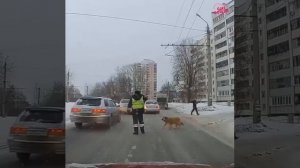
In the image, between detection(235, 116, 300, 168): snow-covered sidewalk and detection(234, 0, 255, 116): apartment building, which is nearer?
detection(234, 0, 255, 116): apartment building

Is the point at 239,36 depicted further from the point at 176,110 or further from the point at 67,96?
the point at 67,96

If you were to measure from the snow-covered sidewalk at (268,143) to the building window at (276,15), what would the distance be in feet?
8.10

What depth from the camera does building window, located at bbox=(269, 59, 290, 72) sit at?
11.6 meters

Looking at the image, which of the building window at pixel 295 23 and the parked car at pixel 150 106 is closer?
the parked car at pixel 150 106

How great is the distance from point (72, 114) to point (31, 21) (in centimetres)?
198

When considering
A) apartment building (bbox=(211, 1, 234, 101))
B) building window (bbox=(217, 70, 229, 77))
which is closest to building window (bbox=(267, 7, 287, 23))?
apartment building (bbox=(211, 1, 234, 101))

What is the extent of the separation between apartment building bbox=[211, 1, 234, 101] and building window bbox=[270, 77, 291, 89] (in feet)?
5.84

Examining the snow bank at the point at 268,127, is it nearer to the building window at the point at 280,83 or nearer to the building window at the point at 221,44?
the building window at the point at 280,83

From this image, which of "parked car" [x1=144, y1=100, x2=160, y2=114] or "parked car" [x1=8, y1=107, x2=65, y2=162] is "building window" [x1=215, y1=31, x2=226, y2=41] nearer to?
"parked car" [x1=144, y1=100, x2=160, y2=114]

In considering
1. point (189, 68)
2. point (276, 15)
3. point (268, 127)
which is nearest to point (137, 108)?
point (189, 68)

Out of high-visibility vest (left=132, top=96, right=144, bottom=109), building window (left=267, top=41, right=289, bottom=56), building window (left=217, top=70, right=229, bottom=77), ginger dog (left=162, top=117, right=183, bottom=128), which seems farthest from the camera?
building window (left=267, top=41, right=289, bottom=56)

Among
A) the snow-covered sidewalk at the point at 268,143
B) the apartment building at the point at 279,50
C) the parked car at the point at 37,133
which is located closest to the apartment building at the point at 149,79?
the parked car at the point at 37,133

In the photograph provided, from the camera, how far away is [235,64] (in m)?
9.95

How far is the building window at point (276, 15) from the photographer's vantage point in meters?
11.6
